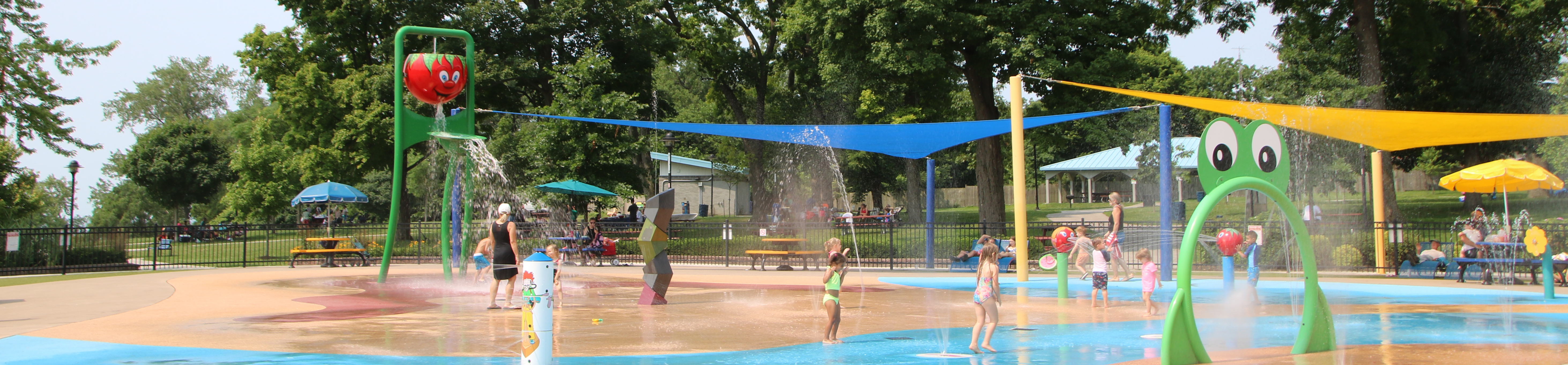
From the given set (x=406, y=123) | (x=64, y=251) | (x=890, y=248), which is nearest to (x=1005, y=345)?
(x=406, y=123)

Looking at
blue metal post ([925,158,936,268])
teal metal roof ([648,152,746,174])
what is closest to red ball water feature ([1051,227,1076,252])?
blue metal post ([925,158,936,268])

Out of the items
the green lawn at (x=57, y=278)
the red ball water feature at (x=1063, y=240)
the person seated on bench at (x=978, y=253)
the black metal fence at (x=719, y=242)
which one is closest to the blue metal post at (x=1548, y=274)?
the black metal fence at (x=719, y=242)

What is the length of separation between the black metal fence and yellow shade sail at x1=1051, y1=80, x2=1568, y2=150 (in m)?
6.02

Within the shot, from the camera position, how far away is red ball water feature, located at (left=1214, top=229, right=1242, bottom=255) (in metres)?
12.2

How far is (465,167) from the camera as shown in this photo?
1598 centimetres

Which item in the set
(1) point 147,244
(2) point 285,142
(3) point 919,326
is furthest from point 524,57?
(3) point 919,326

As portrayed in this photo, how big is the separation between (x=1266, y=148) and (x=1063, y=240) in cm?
675

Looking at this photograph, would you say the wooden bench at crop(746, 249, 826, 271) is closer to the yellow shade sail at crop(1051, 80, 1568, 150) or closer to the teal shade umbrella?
the teal shade umbrella

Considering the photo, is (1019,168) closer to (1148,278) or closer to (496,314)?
(1148,278)

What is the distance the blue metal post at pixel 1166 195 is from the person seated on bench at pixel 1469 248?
16.7ft

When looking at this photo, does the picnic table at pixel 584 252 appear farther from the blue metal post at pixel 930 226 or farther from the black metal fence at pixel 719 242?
the blue metal post at pixel 930 226

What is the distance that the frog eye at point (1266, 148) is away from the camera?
813cm

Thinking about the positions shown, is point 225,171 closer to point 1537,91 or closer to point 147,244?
point 147,244

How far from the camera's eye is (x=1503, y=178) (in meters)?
18.0
